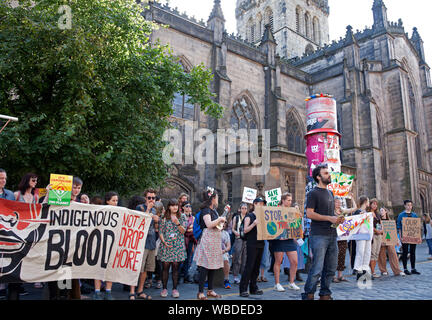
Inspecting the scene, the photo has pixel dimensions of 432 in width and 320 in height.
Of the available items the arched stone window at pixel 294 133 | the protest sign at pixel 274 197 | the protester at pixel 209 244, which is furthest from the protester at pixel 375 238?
the arched stone window at pixel 294 133

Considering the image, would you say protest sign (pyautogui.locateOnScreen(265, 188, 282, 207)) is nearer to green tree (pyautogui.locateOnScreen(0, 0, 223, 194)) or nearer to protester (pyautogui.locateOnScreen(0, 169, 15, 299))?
green tree (pyautogui.locateOnScreen(0, 0, 223, 194))

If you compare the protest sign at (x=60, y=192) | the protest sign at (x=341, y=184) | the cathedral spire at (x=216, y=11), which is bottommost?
Answer: the protest sign at (x=60, y=192)

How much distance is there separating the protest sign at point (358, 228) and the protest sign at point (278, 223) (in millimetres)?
1065

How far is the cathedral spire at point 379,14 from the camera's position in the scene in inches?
1139

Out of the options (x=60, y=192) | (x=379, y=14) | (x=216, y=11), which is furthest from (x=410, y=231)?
(x=379, y=14)

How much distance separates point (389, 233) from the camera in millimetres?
8109

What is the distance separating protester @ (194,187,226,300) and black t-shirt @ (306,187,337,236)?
1434 millimetres

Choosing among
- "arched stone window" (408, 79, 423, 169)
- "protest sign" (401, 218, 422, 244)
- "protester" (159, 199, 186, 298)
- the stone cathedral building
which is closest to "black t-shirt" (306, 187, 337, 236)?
"protester" (159, 199, 186, 298)

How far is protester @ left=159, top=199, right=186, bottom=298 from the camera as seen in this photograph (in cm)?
561

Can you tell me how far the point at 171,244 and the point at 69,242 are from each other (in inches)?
65.2

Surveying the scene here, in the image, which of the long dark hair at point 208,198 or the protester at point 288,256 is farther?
the protester at point 288,256

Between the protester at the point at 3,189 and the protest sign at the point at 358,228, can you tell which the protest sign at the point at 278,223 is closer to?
the protest sign at the point at 358,228

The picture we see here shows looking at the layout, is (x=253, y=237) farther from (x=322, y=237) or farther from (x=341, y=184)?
(x=341, y=184)

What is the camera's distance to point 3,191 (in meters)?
5.29
